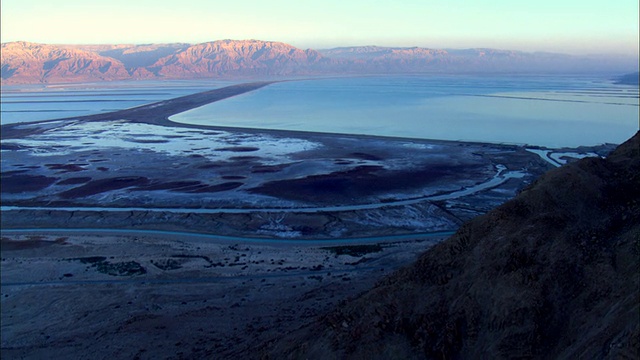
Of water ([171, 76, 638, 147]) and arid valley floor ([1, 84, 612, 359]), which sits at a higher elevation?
water ([171, 76, 638, 147])

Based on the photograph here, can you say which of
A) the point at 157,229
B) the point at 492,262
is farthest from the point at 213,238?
the point at 492,262

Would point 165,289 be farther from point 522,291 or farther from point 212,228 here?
point 522,291

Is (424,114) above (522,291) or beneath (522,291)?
beneath

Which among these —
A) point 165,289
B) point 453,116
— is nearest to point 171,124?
point 453,116

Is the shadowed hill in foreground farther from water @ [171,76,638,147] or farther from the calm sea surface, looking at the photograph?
the calm sea surface

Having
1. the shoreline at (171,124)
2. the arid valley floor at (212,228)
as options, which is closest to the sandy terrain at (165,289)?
the arid valley floor at (212,228)

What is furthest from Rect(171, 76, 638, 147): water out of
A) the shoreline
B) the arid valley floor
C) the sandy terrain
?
the sandy terrain
